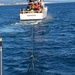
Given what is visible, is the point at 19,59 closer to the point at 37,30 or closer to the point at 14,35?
the point at 14,35

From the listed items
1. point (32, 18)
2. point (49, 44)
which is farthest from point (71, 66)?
point (32, 18)

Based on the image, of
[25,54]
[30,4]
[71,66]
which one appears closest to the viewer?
[71,66]

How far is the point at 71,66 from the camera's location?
113 ft

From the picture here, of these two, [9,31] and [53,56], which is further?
[9,31]

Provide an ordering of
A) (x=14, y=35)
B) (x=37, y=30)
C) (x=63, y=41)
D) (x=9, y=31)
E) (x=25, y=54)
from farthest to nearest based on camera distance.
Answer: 1. (x=37, y=30)
2. (x=9, y=31)
3. (x=14, y=35)
4. (x=63, y=41)
5. (x=25, y=54)

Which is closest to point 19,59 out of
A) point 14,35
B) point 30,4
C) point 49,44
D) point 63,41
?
point 49,44

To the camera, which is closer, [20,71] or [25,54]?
[20,71]

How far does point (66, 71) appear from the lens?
Result: 3288cm

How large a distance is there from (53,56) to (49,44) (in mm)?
9772

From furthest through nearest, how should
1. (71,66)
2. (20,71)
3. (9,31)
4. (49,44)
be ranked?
1. (9,31)
2. (49,44)
3. (71,66)
4. (20,71)

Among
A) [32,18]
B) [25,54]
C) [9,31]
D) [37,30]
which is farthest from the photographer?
[32,18]

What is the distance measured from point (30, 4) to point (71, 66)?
70.8 meters

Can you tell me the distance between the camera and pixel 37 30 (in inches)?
2788

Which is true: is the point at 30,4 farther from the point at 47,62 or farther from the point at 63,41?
the point at 47,62
